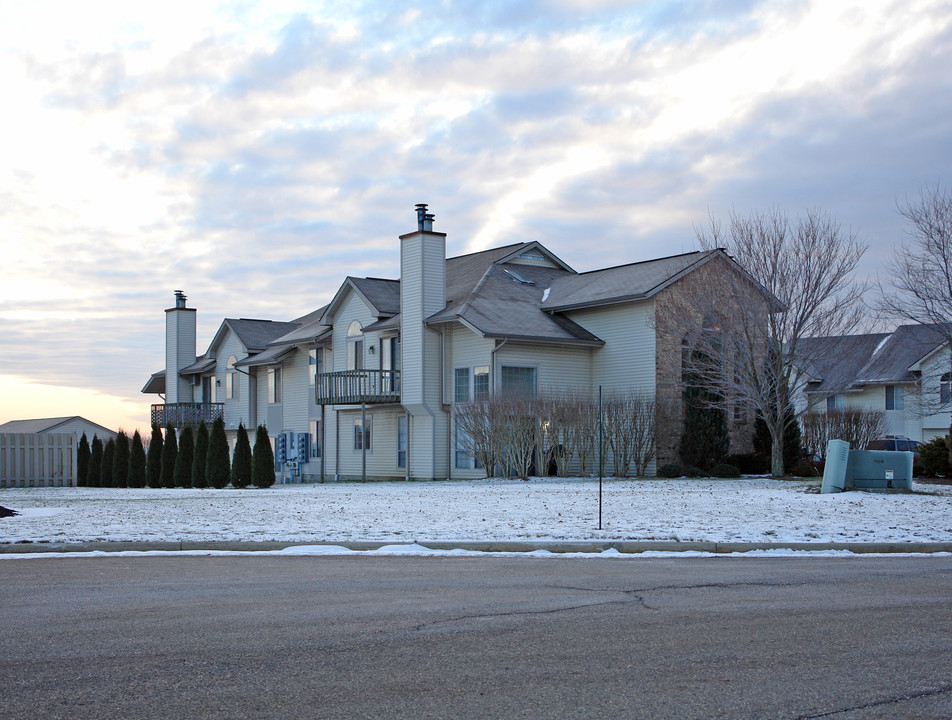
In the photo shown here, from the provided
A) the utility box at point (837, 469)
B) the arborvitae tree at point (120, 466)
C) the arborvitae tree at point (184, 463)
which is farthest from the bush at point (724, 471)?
the arborvitae tree at point (120, 466)

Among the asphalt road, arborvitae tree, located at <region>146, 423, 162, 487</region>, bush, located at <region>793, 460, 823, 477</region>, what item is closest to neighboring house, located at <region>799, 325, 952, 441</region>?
bush, located at <region>793, 460, 823, 477</region>

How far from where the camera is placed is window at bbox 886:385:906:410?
174 feet

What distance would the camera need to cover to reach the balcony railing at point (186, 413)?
51.6m

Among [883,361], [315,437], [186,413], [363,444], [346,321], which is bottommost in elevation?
[363,444]

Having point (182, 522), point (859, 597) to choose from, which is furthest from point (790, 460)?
point (859, 597)

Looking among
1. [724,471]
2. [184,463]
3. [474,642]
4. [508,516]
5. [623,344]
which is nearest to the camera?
[474,642]

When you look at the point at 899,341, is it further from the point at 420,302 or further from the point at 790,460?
the point at 420,302

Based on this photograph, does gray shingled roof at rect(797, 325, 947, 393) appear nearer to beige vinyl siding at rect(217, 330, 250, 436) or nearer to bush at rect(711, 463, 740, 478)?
bush at rect(711, 463, 740, 478)

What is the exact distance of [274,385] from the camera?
4738 centimetres

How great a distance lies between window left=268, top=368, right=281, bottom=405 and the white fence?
10784 mm

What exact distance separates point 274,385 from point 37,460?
501 inches

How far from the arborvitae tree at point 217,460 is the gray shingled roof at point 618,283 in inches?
466

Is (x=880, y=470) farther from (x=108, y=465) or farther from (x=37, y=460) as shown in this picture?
(x=108, y=465)

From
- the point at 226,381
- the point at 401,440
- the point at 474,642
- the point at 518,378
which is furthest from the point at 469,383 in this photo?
the point at 474,642
